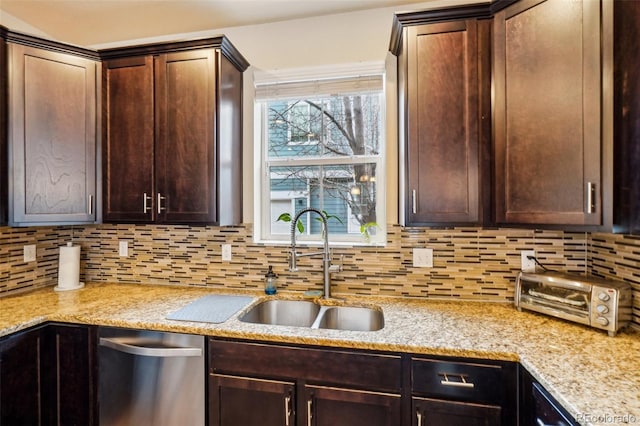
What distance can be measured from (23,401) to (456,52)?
106 inches

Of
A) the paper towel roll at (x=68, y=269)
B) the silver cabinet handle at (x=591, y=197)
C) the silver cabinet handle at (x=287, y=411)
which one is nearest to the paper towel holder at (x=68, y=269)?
the paper towel roll at (x=68, y=269)

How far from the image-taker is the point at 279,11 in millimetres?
1968

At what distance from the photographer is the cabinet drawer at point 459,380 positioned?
1177 mm

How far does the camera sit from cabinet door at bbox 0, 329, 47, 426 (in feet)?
4.66

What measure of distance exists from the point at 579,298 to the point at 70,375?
2.44m

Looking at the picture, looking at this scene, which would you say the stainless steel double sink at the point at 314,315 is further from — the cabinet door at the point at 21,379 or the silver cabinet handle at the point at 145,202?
the cabinet door at the point at 21,379

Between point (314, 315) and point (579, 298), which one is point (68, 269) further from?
point (579, 298)

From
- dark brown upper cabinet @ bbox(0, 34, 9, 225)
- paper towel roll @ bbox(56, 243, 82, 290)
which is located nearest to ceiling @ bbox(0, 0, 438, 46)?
dark brown upper cabinet @ bbox(0, 34, 9, 225)

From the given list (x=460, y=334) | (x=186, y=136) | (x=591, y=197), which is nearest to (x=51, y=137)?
(x=186, y=136)

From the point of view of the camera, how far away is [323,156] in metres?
2.12

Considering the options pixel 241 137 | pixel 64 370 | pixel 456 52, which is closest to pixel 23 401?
pixel 64 370

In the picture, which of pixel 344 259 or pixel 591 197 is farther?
pixel 344 259

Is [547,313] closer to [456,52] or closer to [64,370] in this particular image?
[456,52]

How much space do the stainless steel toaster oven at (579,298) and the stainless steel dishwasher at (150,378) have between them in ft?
5.28
